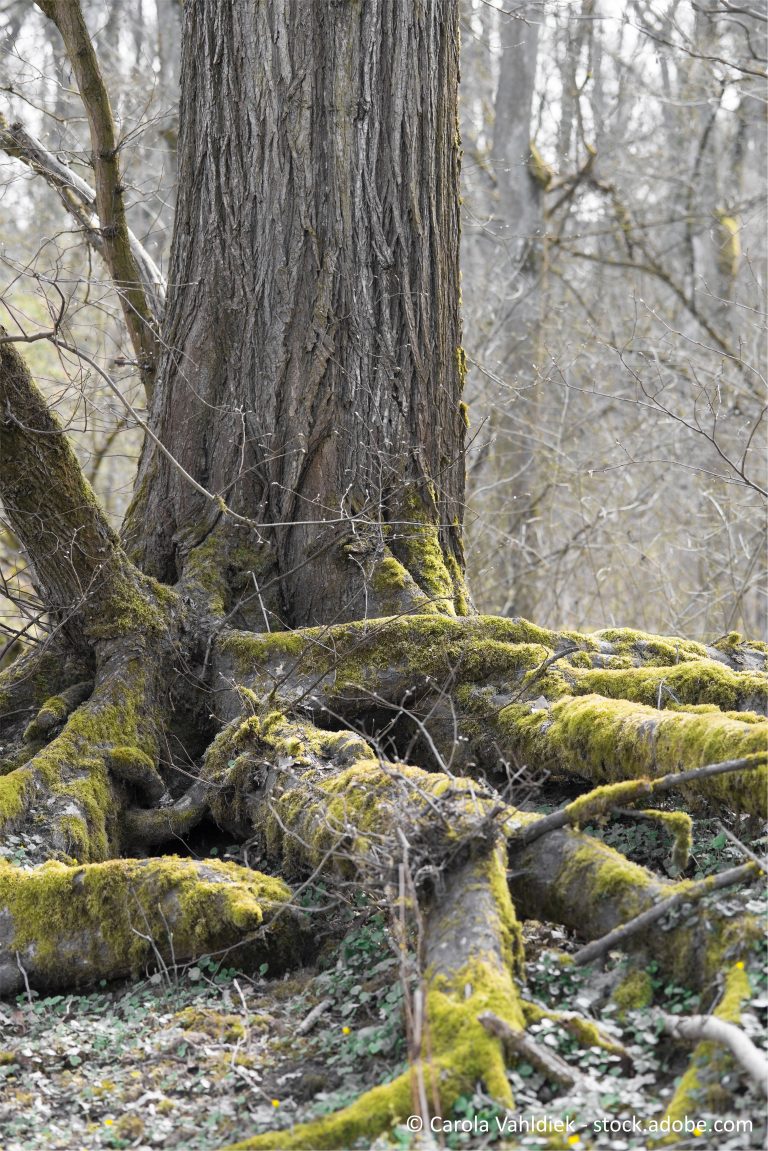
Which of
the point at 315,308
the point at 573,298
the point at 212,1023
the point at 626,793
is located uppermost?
the point at 573,298

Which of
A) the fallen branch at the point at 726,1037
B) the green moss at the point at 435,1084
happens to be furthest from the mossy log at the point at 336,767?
the fallen branch at the point at 726,1037

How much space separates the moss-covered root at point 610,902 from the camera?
312cm

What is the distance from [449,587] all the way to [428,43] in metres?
3.09

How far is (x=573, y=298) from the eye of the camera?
648 inches

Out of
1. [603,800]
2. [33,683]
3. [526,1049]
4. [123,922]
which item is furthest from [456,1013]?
[33,683]

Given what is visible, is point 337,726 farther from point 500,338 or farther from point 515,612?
point 500,338

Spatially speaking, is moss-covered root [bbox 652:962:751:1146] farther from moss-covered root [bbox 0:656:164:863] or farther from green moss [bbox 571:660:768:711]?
moss-covered root [bbox 0:656:164:863]

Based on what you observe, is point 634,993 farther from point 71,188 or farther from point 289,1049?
point 71,188

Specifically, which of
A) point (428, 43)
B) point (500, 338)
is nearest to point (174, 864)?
point (428, 43)

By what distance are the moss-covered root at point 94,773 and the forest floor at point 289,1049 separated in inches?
29.2

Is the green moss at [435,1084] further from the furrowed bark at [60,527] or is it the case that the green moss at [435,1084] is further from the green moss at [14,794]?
the furrowed bark at [60,527]

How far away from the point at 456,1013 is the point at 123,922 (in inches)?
65.8

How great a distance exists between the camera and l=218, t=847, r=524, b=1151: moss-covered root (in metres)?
2.75

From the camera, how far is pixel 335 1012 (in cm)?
366
